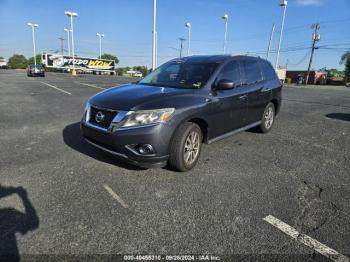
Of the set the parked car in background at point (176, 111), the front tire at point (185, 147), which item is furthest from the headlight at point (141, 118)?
the front tire at point (185, 147)

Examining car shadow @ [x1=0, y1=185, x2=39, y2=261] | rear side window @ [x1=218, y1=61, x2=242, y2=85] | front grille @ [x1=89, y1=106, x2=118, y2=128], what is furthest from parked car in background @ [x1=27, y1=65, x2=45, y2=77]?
car shadow @ [x1=0, y1=185, x2=39, y2=261]

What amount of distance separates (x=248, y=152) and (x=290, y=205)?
6.30 feet

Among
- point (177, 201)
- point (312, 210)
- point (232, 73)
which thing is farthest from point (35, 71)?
point (312, 210)

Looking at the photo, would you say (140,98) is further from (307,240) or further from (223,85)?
(307,240)

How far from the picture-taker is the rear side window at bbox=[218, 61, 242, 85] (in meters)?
4.70

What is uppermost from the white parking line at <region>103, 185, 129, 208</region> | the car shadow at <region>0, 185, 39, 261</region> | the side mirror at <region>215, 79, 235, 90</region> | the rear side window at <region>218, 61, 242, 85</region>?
the rear side window at <region>218, 61, 242, 85</region>

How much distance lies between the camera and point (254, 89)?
217 inches

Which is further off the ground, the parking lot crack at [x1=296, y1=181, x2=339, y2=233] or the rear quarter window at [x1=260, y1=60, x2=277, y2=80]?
the rear quarter window at [x1=260, y1=60, x2=277, y2=80]

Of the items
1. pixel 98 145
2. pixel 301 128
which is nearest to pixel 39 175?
pixel 98 145

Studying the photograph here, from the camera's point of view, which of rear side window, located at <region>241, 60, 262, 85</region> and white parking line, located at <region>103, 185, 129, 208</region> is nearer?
white parking line, located at <region>103, 185, 129, 208</region>

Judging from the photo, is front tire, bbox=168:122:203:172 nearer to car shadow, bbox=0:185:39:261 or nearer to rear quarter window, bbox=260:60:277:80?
car shadow, bbox=0:185:39:261

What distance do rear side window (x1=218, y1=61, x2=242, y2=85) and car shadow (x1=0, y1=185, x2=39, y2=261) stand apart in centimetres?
335

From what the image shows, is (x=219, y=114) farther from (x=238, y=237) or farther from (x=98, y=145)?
(x=238, y=237)

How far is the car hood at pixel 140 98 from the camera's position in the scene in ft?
12.0
